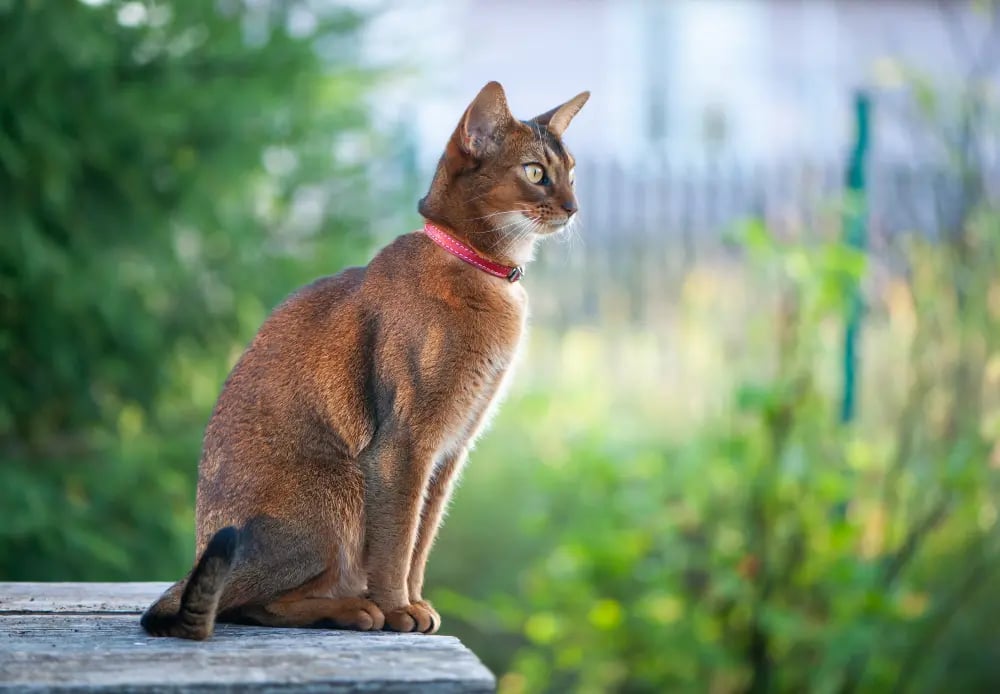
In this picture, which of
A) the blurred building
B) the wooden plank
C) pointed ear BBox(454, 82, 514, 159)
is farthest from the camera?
the blurred building

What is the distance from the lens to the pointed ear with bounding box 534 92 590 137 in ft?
8.49

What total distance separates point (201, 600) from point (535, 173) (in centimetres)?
107

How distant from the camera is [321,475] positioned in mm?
2193

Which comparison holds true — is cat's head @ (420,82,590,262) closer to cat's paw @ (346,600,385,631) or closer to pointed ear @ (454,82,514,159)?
pointed ear @ (454,82,514,159)

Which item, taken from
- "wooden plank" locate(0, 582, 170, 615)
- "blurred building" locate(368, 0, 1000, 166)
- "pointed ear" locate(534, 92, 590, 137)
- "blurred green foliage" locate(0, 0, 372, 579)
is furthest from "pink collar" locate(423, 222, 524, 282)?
"blurred building" locate(368, 0, 1000, 166)

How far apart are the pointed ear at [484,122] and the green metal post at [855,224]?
2269 millimetres

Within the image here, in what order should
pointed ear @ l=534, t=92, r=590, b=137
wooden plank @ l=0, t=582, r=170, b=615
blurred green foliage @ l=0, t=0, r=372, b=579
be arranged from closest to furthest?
1. wooden plank @ l=0, t=582, r=170, b=615
2. pointed ear @ l=534, t=92, r=590, b=137
3. blurred green foliage @ l=0, t=0, r=372, b=579

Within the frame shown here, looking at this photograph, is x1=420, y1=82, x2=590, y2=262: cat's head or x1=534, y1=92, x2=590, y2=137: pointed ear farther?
x1=534, y1=92, x2=590, y2=137: pointed ear

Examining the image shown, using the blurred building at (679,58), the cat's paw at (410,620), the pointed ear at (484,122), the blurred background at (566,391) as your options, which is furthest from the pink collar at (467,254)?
the blurred building at (679,58)

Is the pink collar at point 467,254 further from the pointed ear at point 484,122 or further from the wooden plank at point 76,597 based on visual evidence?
the wooden plank at point 76,597

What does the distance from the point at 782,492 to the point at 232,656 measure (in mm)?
2880

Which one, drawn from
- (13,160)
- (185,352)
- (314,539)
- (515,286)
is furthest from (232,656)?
(185,352)

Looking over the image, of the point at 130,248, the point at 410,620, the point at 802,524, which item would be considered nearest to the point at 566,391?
the point at 802,524

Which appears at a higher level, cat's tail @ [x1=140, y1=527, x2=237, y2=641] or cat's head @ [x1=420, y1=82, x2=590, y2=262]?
cat's head @ [x1=420, y1=82, x2=590, y2=262]
